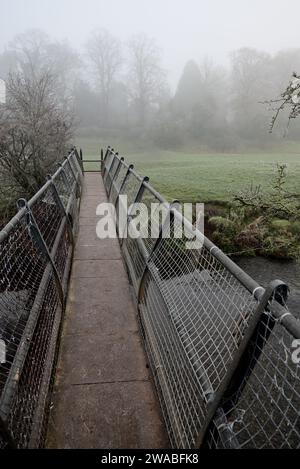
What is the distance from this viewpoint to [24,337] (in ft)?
8.00

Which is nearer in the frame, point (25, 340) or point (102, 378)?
point (25, 340)

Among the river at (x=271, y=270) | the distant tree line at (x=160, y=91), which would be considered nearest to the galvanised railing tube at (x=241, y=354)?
the river at (x=271, y=270)

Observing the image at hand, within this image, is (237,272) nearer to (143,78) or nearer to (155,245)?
(155,245)

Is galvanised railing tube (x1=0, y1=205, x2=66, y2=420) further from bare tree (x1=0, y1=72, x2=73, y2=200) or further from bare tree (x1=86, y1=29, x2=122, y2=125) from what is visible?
bare tree (x1=86, y1=29, x2=122, y2=125)

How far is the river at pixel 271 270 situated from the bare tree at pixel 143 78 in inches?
1569

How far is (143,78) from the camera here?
55312mm

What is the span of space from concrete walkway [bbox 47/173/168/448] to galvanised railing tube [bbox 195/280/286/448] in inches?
27.5

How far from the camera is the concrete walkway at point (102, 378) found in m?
2.42

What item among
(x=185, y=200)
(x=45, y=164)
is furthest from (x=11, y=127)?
(x=185, y=200)

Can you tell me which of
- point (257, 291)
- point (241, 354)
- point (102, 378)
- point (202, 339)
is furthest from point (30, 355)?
point (257, 291)

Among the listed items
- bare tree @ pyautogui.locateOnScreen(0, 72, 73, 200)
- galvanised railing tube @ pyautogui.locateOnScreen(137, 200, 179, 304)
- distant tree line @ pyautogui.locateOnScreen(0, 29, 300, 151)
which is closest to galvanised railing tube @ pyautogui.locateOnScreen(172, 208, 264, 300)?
galvanised railing tube @ pyautogui.locateOnScreen(137, 200, 179, 304)

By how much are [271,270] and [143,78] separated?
51615 mm

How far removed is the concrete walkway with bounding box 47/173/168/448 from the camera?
242 centimetres

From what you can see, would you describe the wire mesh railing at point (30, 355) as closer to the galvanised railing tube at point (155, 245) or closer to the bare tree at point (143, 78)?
the galvanised railing tube at point (155, 245)
